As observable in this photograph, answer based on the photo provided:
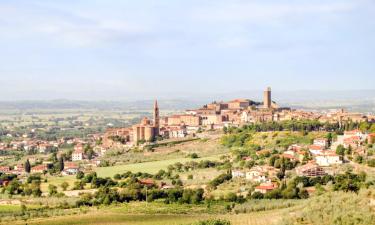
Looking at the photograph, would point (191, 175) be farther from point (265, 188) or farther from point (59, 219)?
point (59, 219)

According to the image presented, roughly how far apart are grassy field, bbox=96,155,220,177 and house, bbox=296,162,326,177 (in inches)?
438

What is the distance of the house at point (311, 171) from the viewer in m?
40.0

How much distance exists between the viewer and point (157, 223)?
87.6 ft

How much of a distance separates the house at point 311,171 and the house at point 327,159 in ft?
7.42

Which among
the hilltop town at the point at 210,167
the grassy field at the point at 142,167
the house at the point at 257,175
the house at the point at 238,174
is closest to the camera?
the hilltop town at the point at 210,167

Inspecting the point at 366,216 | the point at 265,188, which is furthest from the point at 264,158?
the point at 366,216

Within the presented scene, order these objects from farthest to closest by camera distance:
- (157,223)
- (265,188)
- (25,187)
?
1. (25,187)
2. (265,188)
3. (157,223)

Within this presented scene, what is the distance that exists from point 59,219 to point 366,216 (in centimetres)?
1543

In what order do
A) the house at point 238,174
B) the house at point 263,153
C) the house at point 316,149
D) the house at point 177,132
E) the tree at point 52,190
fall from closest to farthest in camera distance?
the tree at point 52,190
the house at point 238,174
the house at point 316,149
the house at point 263,153
the house at point 177,132

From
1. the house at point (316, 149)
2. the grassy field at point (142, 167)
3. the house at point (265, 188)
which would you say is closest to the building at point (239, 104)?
the grassy field at point (142, 167)

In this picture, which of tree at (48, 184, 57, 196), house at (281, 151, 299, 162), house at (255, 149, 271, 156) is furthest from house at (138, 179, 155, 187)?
house at (255, 149, 271, 156)

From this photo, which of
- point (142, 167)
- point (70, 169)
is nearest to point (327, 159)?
point (142, 167)

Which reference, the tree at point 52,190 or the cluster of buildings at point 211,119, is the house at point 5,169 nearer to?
the cluster of buildings at point 211,119

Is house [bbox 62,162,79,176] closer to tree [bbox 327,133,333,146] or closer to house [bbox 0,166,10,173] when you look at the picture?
house [bbox 0,166,10,173]
